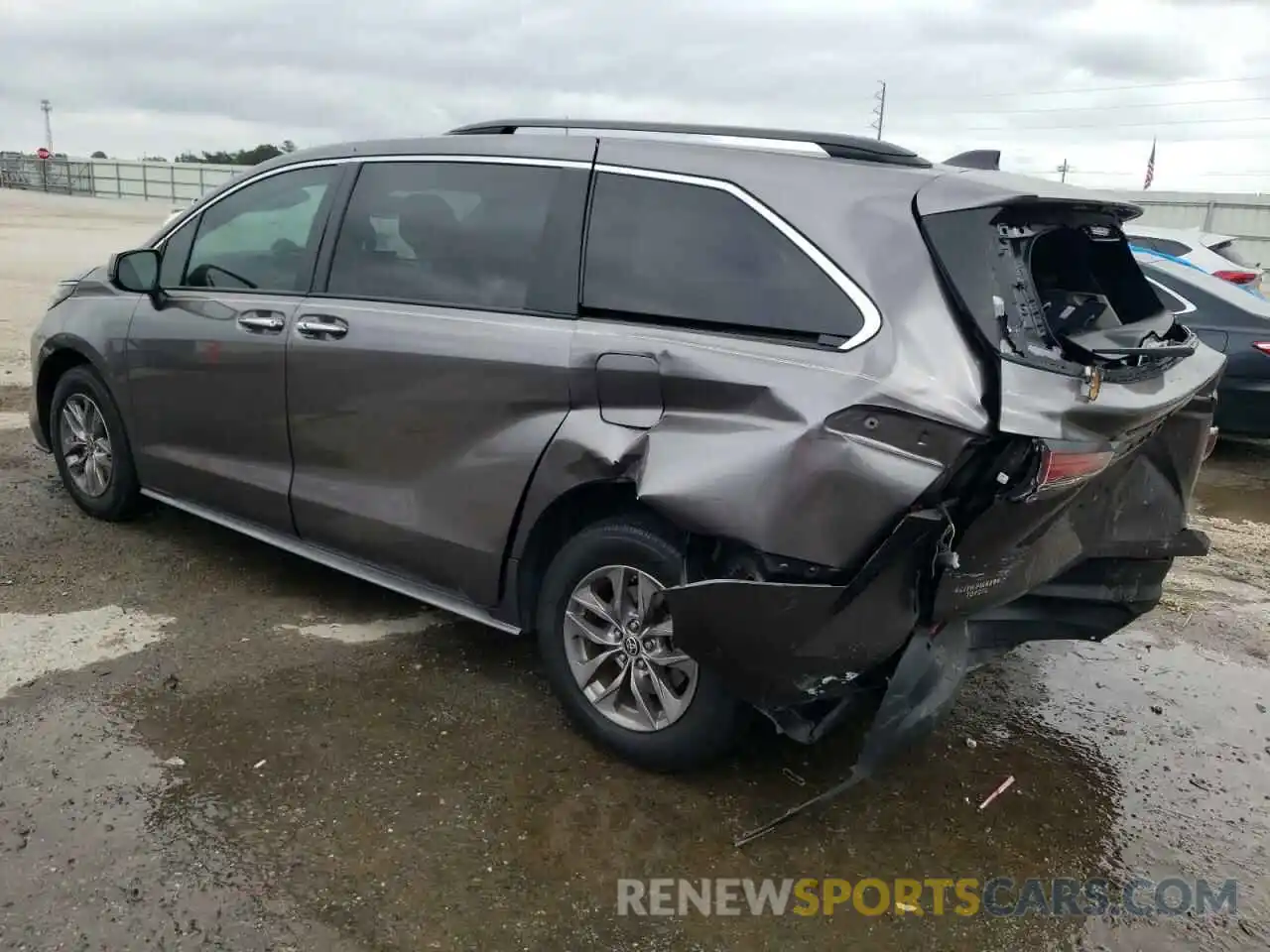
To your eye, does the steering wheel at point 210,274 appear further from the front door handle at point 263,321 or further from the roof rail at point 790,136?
the roof rail at point 790,136

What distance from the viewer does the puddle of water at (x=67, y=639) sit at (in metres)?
3.75

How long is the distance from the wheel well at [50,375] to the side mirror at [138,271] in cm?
63

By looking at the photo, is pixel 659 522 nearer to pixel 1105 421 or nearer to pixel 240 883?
pixel 1105 421

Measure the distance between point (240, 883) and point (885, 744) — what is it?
1.75 metres

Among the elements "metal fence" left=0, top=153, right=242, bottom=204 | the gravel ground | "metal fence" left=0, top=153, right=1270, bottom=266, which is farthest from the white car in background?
"metal fence" left=0, top=153, right=242, bottom=204

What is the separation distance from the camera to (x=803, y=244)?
9.59 ft

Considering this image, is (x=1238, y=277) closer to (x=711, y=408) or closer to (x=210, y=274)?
(x=711, y=408)

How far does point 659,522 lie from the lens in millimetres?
3092

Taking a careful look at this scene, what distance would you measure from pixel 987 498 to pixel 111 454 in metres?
4.13

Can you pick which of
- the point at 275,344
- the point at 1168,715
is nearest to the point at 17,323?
the point at 275,344

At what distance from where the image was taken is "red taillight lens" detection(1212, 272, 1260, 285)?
26.7ft

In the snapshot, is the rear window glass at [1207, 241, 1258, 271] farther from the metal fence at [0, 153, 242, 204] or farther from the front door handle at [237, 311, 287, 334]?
the metal fence at [0, 153, 242, 204]

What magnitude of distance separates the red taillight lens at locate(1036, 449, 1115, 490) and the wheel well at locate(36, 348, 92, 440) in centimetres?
445

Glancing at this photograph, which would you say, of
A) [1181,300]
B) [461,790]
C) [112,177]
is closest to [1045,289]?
[461,790]
